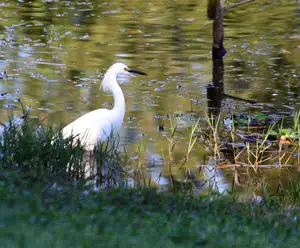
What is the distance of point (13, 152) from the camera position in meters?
8.19

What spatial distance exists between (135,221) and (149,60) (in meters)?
10.6

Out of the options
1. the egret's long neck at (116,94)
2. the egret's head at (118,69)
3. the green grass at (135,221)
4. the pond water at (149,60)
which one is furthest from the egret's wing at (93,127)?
the green grass at (135,221)

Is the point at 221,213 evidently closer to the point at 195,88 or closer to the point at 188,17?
the point at 195,88

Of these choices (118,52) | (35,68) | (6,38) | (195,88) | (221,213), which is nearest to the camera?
(221,213)

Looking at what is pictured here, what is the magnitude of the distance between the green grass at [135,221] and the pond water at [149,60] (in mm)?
2462

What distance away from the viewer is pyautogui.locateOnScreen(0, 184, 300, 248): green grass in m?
5.10

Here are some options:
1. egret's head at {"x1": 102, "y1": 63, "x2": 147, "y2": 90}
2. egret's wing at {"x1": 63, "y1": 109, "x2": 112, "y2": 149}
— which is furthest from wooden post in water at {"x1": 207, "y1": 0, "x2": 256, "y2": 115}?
egret's wing at {"x1": 63, "y1": 109, "x2": 112, "y2": 149}

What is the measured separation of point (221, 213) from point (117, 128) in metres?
4.07

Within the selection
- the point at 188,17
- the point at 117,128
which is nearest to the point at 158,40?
the point at 188,17

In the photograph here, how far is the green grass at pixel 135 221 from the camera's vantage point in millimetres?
5102

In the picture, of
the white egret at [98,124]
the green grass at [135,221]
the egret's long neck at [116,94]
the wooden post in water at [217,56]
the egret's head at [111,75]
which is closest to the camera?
the green grass at [135,221]

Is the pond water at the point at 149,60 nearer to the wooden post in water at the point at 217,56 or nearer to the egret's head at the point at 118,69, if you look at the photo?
the wooden post in water at the point at 217,56

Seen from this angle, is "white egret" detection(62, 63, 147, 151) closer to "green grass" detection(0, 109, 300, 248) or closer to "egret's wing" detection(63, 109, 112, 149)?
"egret's wing" detection(63, 109, 112, 149)

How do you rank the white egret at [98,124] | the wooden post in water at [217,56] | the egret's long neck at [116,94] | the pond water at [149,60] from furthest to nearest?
the wooden post in water at [217,56] → the pond water at [149,60] → the egret's long neck at [116,94] → the white egret at [98,124]
